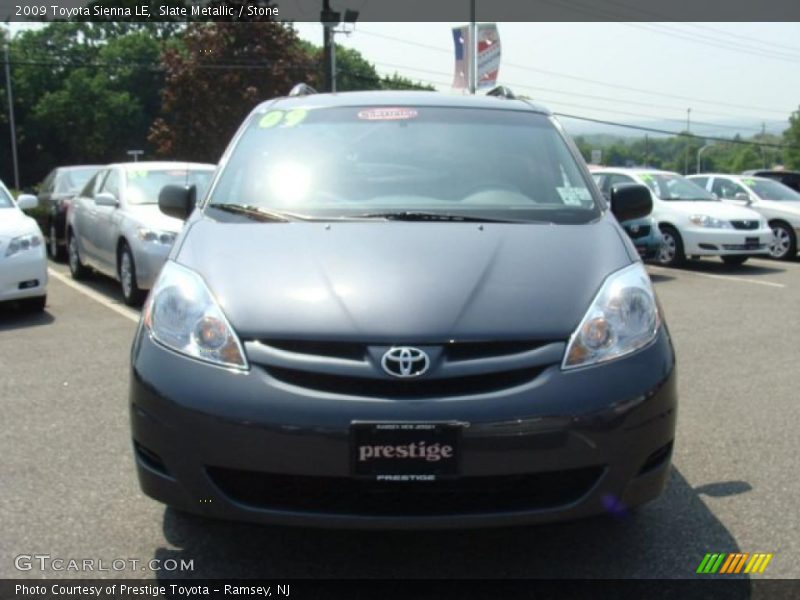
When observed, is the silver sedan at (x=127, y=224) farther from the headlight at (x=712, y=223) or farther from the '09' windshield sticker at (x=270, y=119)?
the headlight at (x=712, y=223)

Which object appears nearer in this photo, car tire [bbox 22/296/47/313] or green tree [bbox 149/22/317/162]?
car tire [bbox 22/296/47/313]

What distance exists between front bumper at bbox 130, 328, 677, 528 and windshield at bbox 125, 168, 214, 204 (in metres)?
7.00

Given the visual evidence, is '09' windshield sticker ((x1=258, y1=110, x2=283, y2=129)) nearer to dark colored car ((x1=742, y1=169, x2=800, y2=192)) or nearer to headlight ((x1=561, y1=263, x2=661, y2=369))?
headlight ((x1=561, y1=263, x2=661, y2=369))

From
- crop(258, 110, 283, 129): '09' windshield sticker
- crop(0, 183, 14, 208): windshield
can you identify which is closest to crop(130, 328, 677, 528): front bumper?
crop(258, 110, 283, 129): '09' windshield sticker

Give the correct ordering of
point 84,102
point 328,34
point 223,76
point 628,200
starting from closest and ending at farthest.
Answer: point 628,200 → point 328,34 → point 223,76 → point 84,102

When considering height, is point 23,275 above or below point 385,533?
below

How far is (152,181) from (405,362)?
7878 mm

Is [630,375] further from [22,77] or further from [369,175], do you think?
[22,77]

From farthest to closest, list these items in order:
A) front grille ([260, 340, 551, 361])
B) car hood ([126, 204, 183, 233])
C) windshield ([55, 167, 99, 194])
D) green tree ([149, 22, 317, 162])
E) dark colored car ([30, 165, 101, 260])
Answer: green tree ([149, 22, 317, 162])
windshield ([55, 167, 99, 194])
dark colored car ([30, 165, 101, 260])
car hood ([126, 204, 183, 233])
front grille ([260, 340, 551, 361])

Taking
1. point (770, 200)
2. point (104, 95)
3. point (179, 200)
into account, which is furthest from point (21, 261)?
point (104, 95)

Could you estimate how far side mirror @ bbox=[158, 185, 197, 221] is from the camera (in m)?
4.39

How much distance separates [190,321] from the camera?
2.94 m

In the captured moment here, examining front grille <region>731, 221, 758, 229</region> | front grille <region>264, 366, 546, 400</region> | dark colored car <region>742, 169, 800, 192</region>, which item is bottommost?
dark colored car <region>742, 169, 800, 192</region>

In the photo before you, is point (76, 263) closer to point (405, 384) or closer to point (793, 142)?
point (405, 384)
